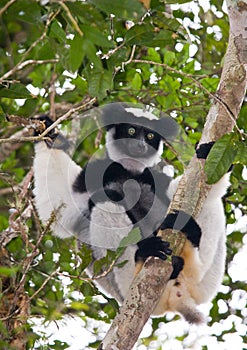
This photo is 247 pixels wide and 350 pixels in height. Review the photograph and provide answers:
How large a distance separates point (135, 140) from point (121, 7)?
3.15m

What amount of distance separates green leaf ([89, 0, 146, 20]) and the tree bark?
1136mm

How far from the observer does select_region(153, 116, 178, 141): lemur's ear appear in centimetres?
495

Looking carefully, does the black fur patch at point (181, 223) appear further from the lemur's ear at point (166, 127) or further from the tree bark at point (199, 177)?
the lemur's ear at point (166, 127)

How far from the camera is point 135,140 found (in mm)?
4988

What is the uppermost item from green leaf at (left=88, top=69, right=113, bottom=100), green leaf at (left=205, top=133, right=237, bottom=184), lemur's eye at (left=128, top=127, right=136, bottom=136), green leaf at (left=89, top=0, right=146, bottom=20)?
green leaf at (left=89, top=0, right=146, bottom=20)

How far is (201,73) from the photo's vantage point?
189 inches

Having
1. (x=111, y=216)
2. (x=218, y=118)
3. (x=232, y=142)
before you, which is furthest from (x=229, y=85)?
(x=111, y=216)

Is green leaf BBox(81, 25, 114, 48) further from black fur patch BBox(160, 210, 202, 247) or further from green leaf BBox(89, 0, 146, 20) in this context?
black fur patch BBox(160, 210, 202, 247)

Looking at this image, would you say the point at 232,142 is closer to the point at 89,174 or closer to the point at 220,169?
the point at 220,169

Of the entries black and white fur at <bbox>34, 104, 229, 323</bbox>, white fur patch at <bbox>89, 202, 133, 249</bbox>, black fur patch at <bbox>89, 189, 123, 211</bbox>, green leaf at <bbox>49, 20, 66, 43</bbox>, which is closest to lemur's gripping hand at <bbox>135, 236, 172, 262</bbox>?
black and white fur at <bbox>34, 104, 229, 323</bbox>

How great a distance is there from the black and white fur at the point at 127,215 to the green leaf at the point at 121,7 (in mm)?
2031

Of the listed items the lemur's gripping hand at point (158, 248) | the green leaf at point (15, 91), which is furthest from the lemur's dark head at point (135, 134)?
the green leaf at point (15, 91)

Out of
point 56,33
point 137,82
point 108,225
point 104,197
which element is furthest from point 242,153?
point 137,82

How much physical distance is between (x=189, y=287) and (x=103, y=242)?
745 mm
